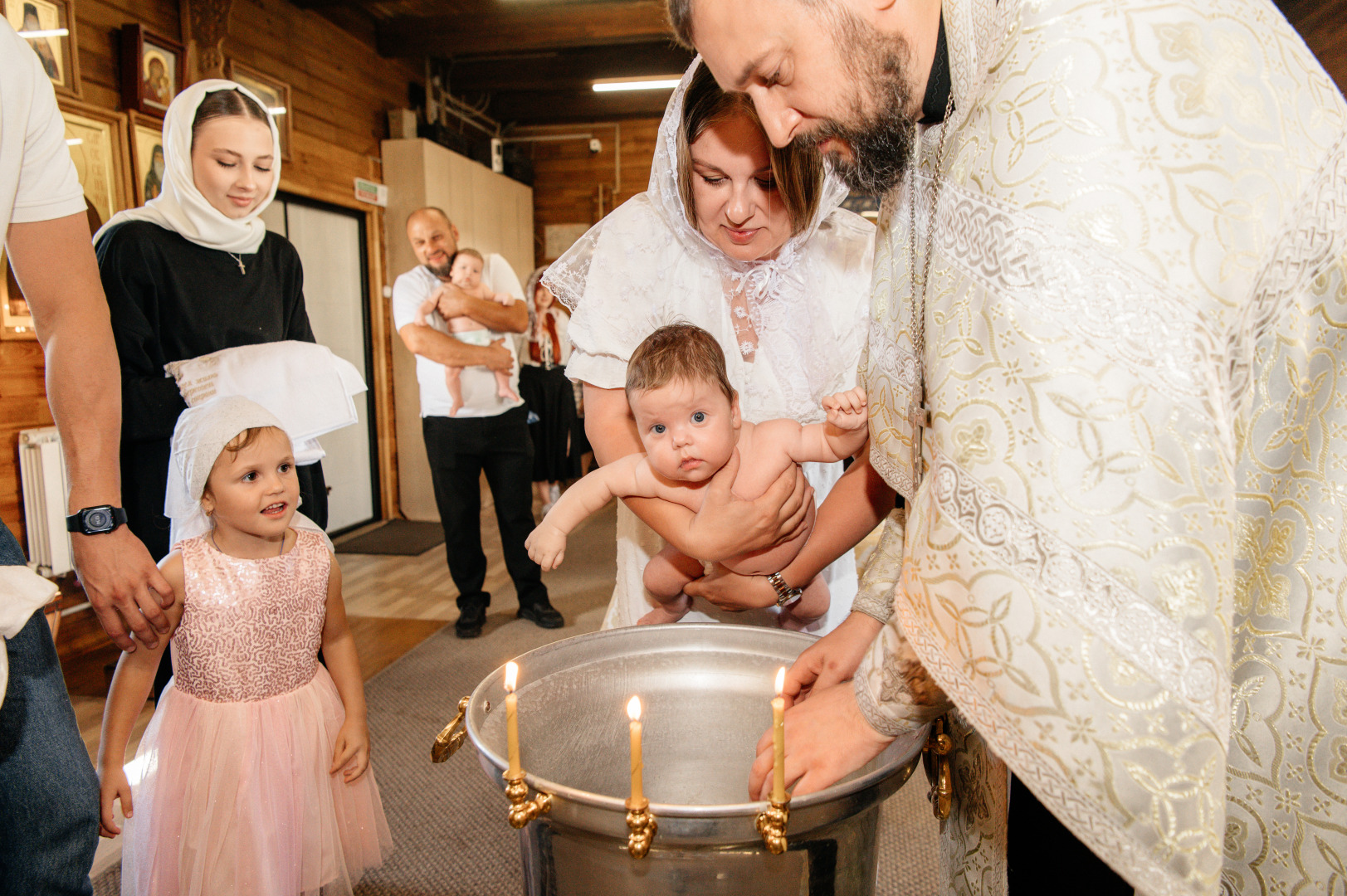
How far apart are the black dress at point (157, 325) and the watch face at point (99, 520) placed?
0.72 meters

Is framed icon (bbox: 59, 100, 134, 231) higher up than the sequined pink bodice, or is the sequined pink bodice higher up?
framed icon (bbox: 59, 100, 134, 231)

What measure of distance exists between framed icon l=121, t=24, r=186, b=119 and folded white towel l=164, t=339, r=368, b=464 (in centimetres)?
255

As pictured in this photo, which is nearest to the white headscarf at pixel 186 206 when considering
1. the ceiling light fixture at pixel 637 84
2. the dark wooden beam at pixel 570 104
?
the ceiling light fixture at pixel 637 84

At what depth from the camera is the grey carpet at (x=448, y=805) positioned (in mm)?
2129

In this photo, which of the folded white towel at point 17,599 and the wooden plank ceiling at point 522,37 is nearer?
the folded white towel at point 17,599

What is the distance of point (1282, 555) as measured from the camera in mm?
751

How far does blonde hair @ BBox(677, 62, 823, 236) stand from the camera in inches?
53.5

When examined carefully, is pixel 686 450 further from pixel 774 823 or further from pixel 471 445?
pixel 471 445

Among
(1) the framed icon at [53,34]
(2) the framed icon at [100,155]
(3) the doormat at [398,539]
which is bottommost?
(3) the doormat at [398,539]

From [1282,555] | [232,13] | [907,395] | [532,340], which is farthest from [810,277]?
[532,340]

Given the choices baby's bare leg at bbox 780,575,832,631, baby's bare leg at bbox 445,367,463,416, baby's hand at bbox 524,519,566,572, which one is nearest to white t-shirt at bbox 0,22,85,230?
baby's hand at bbox 524,519,566,572

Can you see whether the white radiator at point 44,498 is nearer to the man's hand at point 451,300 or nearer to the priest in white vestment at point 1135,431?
the man's hand at point 451,300

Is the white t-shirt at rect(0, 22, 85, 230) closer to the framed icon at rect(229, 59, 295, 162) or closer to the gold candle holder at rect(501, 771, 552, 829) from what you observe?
the gold candle holder at rect(501, 771, 552, 829)

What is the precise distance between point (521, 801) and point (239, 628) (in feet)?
4.21
